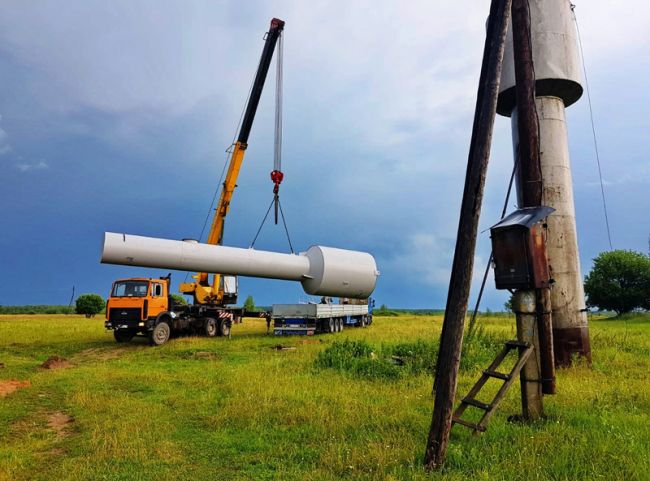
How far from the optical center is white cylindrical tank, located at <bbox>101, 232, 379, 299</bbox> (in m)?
13.0

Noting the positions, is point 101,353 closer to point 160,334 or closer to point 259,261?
point 160,334

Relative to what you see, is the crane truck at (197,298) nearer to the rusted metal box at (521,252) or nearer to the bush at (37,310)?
the rusted metal box at (521,252)

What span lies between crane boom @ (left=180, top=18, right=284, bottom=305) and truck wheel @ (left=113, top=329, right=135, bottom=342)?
343cm

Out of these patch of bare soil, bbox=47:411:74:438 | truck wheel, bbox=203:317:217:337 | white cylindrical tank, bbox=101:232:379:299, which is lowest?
patch of bare soil, bbox=47:411:74:438

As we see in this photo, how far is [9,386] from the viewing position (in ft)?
36.4

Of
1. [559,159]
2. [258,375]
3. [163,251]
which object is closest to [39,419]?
[258,375]

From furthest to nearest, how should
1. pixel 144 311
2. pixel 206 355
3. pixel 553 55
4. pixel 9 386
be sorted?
1. pixel 144 311
2. pixel 206 355
3. pixel 553 55
4. pixel 9 386

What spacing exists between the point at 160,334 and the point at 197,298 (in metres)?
3.77

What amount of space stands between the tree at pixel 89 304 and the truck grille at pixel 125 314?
35474mm

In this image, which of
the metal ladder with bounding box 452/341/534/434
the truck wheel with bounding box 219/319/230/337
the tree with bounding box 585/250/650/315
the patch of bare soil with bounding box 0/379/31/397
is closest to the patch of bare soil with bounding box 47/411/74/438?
the patch of bare soil with bounding box 0/379/31/397

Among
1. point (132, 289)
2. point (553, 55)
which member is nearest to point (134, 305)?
point (132, 289)

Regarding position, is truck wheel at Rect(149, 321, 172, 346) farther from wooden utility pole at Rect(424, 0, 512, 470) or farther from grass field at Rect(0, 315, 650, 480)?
wooden utility pole at Rect(424, 0, 512, 470)

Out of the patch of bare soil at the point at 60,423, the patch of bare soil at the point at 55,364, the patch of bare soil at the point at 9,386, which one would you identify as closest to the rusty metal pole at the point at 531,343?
the patch of bare soil at the point at 60,423

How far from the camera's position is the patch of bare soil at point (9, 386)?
34.4 ft
